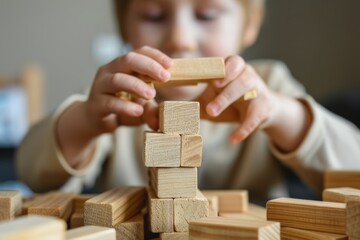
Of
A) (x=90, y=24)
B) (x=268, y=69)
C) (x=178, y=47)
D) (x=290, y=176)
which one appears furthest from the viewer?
(x=90, y=24)

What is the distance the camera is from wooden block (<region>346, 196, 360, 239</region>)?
41cm

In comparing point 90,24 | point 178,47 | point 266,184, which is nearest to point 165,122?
point 178,47

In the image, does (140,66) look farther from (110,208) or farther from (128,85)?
(110,208)

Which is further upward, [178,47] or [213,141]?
[178,47]

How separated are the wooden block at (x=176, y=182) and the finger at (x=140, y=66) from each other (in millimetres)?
114

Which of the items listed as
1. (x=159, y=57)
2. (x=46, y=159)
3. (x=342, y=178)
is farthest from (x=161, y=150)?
(x=46, y=159)

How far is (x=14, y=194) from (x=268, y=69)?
0.90m

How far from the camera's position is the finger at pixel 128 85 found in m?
0.55

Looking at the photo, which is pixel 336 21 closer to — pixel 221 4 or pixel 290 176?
pixel 290 176

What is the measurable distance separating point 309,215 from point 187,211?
11 centimetres

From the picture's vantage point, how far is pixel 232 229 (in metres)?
0.39

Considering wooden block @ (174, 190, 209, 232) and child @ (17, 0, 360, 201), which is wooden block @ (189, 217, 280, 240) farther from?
child @ (17, 0, 360, 201)

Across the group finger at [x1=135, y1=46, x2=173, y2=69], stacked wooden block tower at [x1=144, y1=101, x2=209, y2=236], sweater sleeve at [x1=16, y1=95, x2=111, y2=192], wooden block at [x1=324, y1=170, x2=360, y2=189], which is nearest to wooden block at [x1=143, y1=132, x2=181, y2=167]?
stacked wooden block tower at [x1=144, y1=101, x2=209, y2=236]

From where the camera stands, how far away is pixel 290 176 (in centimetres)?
155
